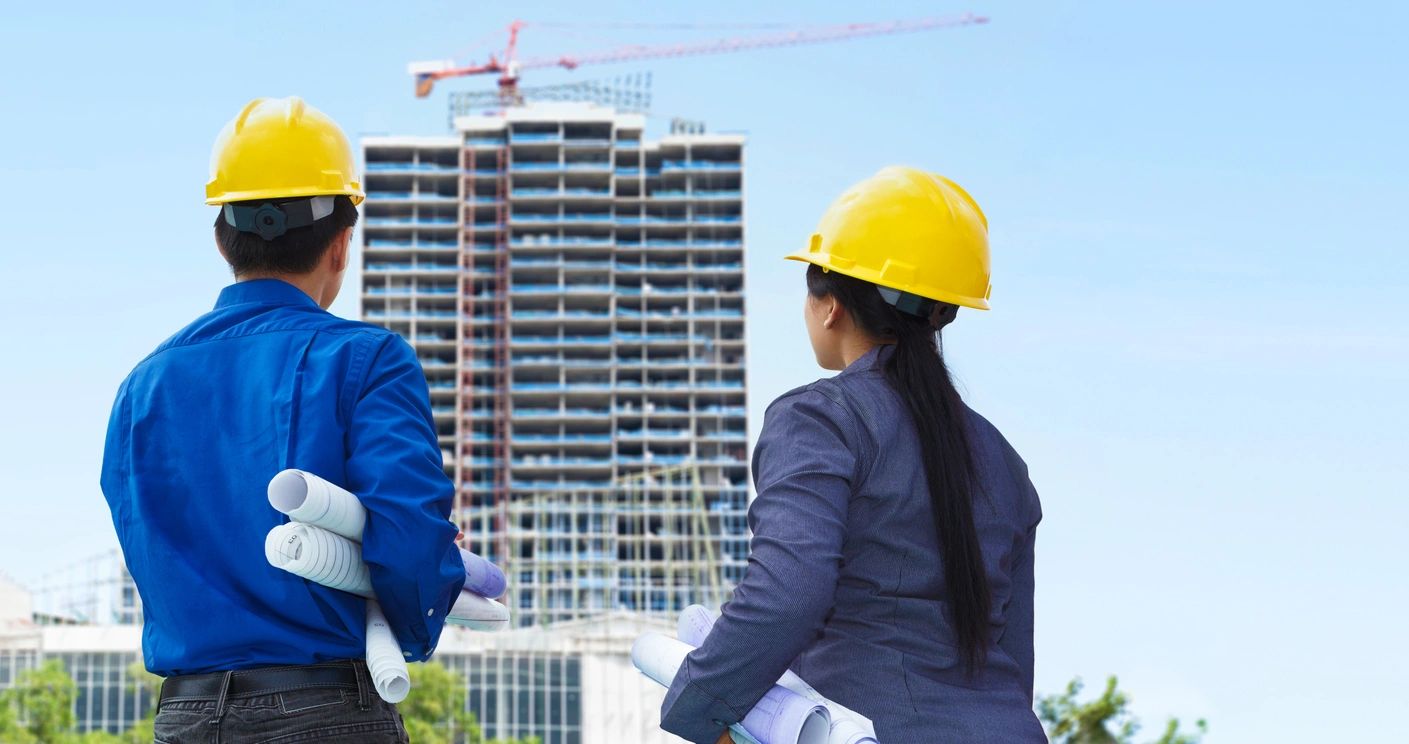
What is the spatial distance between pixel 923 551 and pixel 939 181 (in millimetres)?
794

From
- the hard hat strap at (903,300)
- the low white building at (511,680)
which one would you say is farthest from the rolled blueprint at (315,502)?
the low white building at (511,680)

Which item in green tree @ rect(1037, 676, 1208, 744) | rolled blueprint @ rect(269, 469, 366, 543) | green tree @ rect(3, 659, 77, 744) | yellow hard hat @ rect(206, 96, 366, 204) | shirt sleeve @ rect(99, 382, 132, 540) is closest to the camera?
rolled blueprint @ rect(269, 469, 366, 543)

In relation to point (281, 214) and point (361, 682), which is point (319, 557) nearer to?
point (361, 682)

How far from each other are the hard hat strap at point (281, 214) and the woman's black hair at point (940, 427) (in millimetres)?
971

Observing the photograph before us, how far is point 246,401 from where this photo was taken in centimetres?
295

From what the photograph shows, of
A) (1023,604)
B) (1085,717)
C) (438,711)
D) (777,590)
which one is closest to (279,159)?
(777,590)

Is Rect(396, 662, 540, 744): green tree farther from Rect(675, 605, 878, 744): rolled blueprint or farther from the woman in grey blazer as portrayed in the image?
Rect(675, 605, 878, 744): rolled blueprint

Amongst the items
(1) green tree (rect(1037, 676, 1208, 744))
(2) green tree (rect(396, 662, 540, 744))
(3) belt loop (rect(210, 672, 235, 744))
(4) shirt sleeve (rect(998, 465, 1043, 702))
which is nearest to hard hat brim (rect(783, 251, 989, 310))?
(4) shirt sleeve (rect(998, 465, 1043, 702))

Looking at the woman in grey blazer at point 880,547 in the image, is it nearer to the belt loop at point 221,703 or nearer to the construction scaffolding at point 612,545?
the belt loop at point 221,703

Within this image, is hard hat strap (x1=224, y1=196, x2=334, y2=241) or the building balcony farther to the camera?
the building balcony

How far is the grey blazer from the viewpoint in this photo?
252 centimetres

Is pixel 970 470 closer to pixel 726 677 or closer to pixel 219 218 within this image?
pixel 726 677

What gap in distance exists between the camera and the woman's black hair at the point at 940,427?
2650mm

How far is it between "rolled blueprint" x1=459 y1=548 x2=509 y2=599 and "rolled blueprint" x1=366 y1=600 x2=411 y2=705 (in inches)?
9.9
